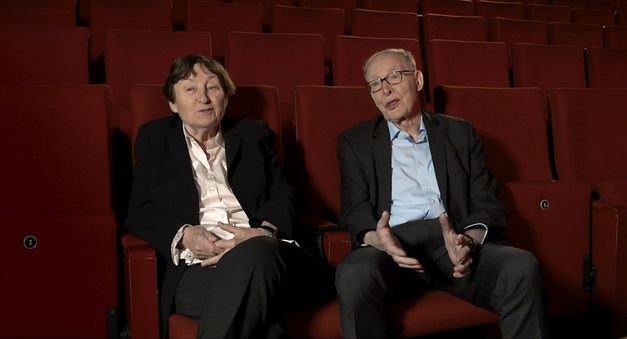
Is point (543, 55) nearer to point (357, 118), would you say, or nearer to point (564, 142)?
point (564, 142)

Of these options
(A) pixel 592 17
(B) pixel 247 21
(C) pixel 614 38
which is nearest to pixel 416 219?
(B) pixel 247 21

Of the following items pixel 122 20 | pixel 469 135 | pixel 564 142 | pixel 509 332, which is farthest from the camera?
pixel 122 20

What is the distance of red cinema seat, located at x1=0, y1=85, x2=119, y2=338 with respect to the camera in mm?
398

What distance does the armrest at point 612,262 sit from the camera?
1.66 ft

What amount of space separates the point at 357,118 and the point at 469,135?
0.10 m

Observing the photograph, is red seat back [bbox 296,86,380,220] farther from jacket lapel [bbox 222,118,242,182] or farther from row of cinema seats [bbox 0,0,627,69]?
row of cinema seats [bbox 0,0,627,69]

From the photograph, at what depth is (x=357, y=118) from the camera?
54cm

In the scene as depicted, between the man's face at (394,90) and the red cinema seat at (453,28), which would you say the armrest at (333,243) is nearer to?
the man's face at (394,90)

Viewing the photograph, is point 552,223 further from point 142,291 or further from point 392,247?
point 142,291

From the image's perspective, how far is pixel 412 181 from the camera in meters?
0.47

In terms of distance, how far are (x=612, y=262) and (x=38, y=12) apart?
2.22ft

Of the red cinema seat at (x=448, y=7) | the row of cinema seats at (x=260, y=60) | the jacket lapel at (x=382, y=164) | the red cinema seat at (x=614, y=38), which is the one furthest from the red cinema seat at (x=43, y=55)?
the red cinema seat at (x=614, y=38)

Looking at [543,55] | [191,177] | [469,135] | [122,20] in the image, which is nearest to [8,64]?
[122,20]

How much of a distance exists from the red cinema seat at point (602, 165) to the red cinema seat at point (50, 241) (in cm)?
38
